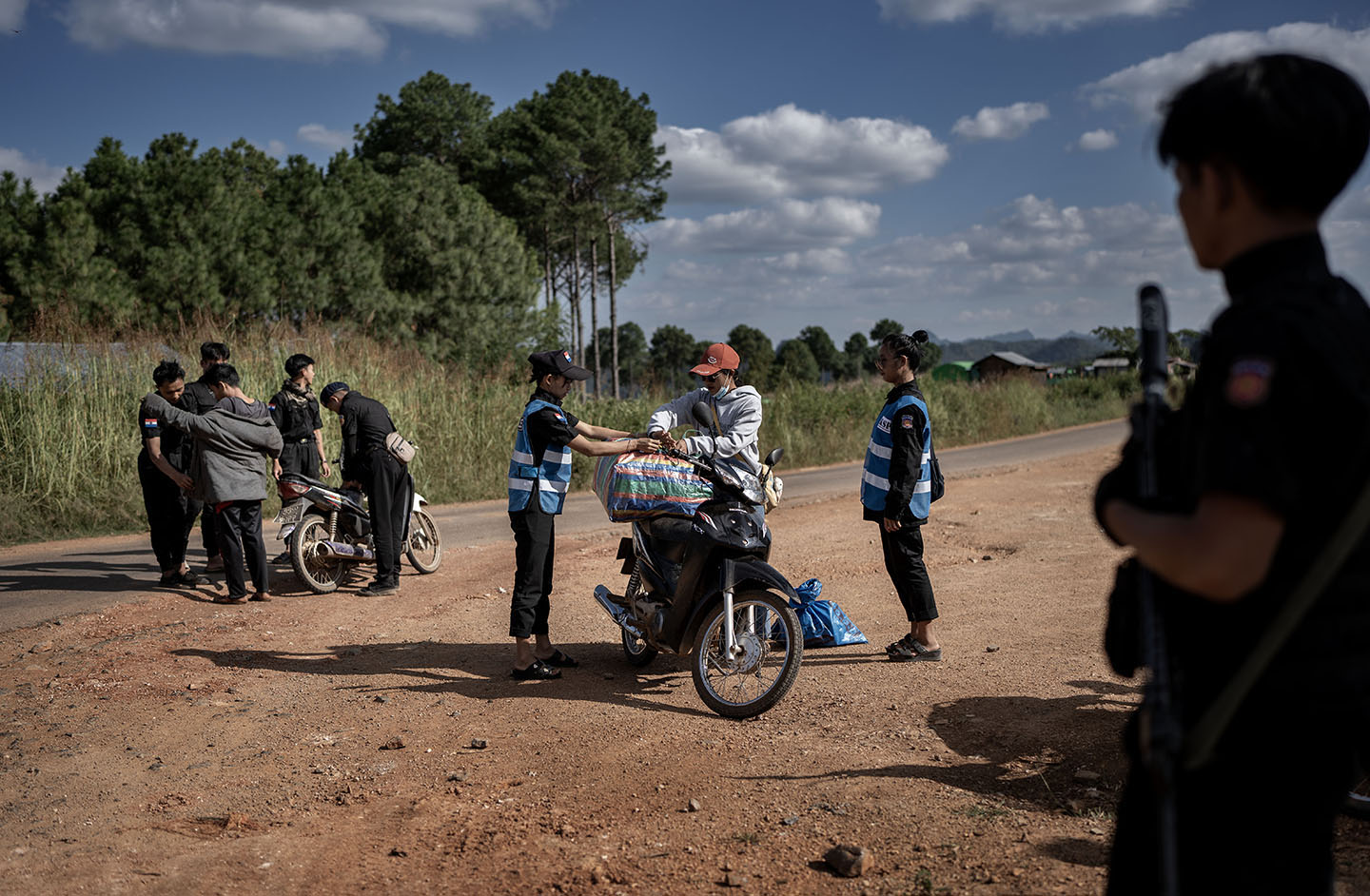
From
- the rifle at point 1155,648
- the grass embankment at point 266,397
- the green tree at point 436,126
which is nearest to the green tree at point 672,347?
the green tree at point 436,126

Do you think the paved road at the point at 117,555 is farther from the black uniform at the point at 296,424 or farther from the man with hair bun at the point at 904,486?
the man with hair bun at the point at 904,486

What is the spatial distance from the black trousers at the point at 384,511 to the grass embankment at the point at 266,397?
6177 mm

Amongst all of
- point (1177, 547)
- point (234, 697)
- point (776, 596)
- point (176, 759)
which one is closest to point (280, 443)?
point (234, 697)

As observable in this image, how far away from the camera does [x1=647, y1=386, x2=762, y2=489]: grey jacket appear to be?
595cm

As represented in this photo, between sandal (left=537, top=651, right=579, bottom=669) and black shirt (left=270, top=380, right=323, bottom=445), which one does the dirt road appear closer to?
sandal (left=537, top=651, right=579, bottom=669)

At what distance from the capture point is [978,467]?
853 inches

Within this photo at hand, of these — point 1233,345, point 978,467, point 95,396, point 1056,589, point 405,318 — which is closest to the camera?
point 1233,345

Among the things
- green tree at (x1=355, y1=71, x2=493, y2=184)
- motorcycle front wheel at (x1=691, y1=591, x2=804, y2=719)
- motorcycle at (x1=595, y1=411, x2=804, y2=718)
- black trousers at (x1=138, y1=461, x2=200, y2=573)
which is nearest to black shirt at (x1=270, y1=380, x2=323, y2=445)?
black trousers at (x1=138, y1=461, x2=200, y2=573)

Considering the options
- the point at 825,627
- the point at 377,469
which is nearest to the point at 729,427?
the point at 825,627

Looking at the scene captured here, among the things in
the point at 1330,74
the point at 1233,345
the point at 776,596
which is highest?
the point at 1330,74

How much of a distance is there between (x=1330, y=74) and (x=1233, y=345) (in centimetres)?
51

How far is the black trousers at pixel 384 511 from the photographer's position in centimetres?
946

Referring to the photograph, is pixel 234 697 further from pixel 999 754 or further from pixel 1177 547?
pixel 1177 547

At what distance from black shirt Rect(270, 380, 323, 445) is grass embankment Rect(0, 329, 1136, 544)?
15.8 ft
